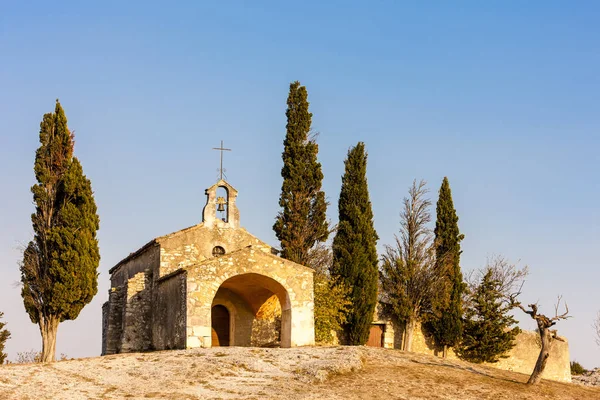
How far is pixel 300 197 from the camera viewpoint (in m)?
38.2

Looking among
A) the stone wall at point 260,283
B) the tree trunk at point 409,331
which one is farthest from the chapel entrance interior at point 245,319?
the tree trunk at point 409,331

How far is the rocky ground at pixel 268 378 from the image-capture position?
22062mm

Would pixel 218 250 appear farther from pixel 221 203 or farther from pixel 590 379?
pixel 590 379

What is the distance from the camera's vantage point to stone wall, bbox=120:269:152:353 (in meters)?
34.2

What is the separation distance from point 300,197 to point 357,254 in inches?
146

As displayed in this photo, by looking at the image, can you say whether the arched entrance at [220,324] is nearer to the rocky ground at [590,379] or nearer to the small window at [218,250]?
the small window at [218,250]

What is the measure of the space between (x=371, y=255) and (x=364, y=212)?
2.10 metres

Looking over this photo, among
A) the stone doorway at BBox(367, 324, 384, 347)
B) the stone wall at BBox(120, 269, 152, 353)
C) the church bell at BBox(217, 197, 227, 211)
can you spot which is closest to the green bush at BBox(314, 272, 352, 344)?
the stone doorway at BBox(367, 324, 384, 347)

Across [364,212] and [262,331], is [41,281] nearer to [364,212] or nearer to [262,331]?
[262,331]

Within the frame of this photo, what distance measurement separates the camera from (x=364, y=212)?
38781 mm

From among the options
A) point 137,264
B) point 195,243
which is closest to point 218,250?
point 195,243

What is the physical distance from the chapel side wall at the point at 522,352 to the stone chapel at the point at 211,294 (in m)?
7.99

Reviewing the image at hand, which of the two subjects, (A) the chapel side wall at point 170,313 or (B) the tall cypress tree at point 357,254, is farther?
(B) the tall cypress tree at point 357,254

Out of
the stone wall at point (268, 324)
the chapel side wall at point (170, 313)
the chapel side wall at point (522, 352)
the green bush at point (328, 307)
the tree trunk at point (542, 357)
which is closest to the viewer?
the tree trunk at point (542, 357)
